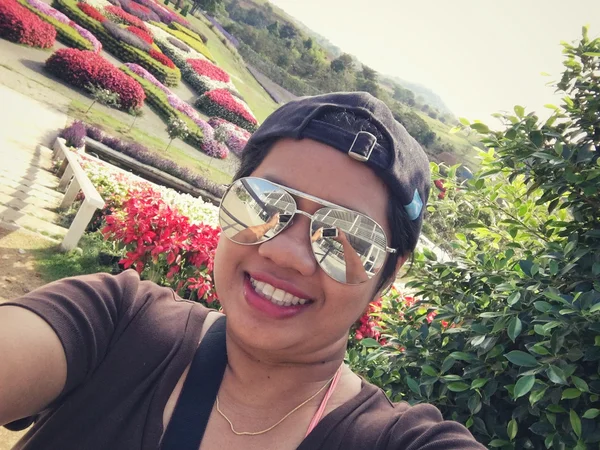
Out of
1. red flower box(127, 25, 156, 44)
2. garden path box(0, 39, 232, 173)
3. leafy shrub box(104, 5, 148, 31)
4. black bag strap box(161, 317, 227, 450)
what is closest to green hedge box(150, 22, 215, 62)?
leafy shrub box(104, 5, 148, 31)

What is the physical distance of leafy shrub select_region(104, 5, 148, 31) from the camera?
19438 mm

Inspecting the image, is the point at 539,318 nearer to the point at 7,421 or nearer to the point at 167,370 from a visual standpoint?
the point at 167,370

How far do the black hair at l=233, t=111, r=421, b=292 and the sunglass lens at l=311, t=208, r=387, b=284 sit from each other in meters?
0.11

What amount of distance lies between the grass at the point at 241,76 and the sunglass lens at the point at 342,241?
77.2ft

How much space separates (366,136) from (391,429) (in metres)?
0.79

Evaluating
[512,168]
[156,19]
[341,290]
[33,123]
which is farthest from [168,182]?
[156,19]

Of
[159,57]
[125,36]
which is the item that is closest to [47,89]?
[125,36]

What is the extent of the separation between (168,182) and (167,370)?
31.8 feet

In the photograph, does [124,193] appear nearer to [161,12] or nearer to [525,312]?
[525,312]

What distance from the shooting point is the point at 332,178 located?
128 cm

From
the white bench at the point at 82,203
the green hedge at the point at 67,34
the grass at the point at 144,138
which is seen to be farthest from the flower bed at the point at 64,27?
the white bench at the point at 82,203

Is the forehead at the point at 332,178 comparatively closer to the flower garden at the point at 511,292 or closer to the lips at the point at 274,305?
the lips at the point at 274,305

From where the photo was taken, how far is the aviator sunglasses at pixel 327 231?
1.27m

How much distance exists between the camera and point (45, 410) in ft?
4.03
